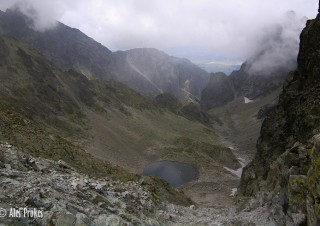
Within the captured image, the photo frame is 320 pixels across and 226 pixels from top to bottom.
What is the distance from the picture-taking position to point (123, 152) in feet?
433

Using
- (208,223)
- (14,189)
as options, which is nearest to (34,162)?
(14,189)

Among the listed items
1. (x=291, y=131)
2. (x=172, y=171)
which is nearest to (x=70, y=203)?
(x=291, y=131)

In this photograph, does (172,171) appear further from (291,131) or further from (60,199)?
(60,199)

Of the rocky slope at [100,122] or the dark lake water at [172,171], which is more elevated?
the rocky slope at [100,122]

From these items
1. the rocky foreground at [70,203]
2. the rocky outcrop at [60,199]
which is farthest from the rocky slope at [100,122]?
the rocky outcrop at [60,199]

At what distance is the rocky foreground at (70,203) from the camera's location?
22078mm

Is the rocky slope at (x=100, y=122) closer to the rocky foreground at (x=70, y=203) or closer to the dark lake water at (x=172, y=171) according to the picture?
the dark lake water at (x=172, y=171)

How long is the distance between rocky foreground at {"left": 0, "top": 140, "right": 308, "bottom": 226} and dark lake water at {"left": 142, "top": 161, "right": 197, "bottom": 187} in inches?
2839

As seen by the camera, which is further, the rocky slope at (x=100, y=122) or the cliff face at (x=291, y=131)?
the rocky slope at (x=100, y=122)

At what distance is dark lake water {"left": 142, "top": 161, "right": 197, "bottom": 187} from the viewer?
116 metres

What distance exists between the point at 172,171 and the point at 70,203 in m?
101

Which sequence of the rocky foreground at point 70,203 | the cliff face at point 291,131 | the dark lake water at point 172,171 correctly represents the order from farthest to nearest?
the dark lake water at point 172,171, the cliff face at point 291,131, the rocky foreground at point 70,203

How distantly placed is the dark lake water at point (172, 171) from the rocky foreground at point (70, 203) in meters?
72.1

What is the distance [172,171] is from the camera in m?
126
